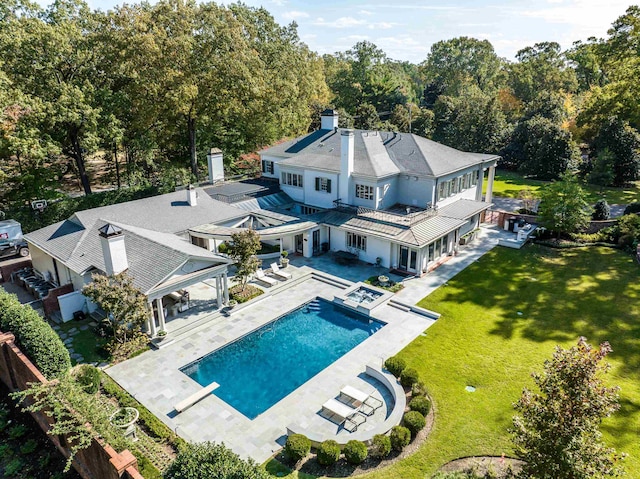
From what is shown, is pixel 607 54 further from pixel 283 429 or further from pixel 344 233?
pixel 283 429

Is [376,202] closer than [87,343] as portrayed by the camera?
No

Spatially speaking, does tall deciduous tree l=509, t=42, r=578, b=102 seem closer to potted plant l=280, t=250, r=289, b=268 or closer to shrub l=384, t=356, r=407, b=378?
potted plant l=280, t=250, r=289, b=268

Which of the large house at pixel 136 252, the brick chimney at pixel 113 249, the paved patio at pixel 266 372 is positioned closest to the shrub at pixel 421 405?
the paved patio at pixel 266 372

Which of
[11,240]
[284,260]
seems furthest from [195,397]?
[11,240]

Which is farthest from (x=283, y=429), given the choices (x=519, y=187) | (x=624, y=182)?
(x=624, y=182)

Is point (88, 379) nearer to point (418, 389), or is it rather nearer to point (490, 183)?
point (418, 389)

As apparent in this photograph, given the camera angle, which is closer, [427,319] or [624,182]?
[427,319]

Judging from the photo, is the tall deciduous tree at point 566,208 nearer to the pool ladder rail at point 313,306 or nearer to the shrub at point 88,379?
the pool ladder rail at point 313,306
